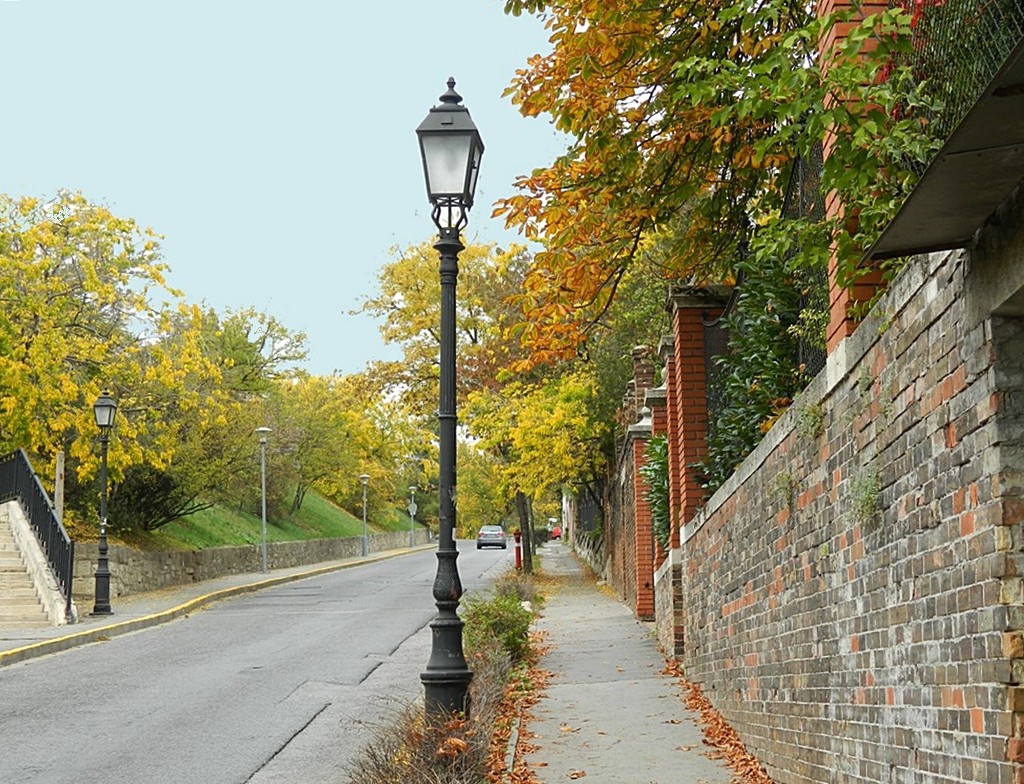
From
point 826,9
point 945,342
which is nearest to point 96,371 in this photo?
point 826,9

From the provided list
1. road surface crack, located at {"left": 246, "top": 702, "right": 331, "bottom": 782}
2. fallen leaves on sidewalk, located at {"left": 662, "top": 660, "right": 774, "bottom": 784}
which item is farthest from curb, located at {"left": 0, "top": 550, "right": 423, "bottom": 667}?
fallen leaves on sidewalk, located at {"left": 662, "top": 660, "right": 774, "bottom": 784}

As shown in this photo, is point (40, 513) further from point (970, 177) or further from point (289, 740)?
point (970, 177)

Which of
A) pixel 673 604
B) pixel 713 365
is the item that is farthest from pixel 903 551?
pixel 673 604

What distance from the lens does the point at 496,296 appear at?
35.3m

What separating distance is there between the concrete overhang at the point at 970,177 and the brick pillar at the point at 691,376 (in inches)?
349

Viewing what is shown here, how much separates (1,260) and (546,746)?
807 inches

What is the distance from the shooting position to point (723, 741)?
32.3 ft

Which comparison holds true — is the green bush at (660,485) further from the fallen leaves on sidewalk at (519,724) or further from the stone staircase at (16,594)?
the stone staircase at (16,594)

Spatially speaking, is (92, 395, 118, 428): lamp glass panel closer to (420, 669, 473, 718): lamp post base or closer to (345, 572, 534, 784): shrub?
(345, 572, 534, 784): shrub

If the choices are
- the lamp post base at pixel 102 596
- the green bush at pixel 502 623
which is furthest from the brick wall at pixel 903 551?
the lamp post base at pixel 102 596

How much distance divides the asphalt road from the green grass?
43.9ft

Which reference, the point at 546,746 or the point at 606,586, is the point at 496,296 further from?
the point at 546,746

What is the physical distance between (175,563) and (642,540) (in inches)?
725

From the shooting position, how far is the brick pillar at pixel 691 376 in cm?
1332
